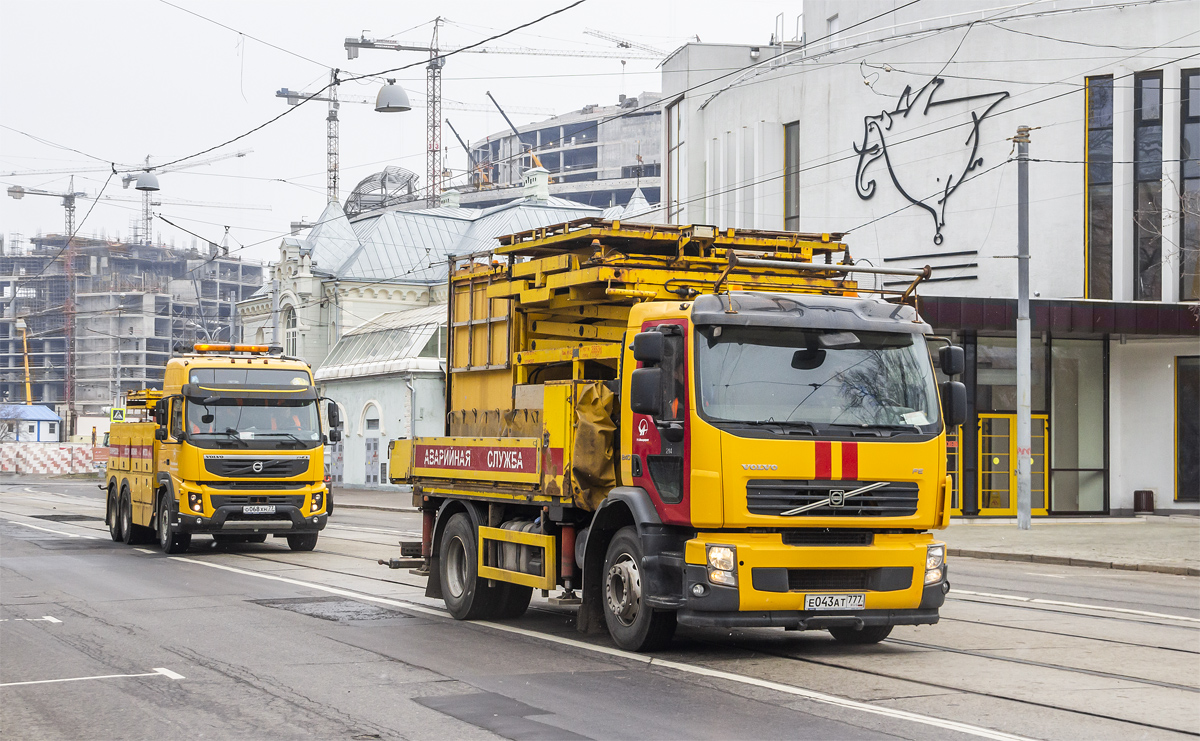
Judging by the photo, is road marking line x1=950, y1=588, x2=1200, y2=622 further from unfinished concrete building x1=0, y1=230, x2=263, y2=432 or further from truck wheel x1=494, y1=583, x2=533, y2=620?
unfinished concrete building x1=0, y1=230, x2=263, y2=432

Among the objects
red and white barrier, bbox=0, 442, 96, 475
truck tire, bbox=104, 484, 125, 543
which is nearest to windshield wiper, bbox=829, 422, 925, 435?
truck tire, bbox=104, 484, 125, 543

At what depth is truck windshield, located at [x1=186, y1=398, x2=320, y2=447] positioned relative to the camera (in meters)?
21.8

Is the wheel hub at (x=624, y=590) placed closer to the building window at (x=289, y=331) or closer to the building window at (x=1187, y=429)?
the building window at (x=1187, y=429)

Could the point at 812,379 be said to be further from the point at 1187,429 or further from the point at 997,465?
the point at 1187,429

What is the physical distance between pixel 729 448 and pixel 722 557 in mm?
777

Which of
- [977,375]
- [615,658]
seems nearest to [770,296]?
[615,658]

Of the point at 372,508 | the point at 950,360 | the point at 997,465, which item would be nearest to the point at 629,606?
the point at 950,360

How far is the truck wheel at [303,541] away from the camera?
22.8 meters

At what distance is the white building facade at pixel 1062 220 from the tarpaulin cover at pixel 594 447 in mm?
21478

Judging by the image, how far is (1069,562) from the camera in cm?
2136

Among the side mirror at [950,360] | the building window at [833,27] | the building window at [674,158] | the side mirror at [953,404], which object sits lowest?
the side mirror at [953,404]

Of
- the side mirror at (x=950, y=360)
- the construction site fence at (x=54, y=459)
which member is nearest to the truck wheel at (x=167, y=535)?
the side mirror at (x=950, y=360)

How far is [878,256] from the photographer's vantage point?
123 feet

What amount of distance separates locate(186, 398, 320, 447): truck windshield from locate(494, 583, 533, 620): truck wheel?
10.1 meters
